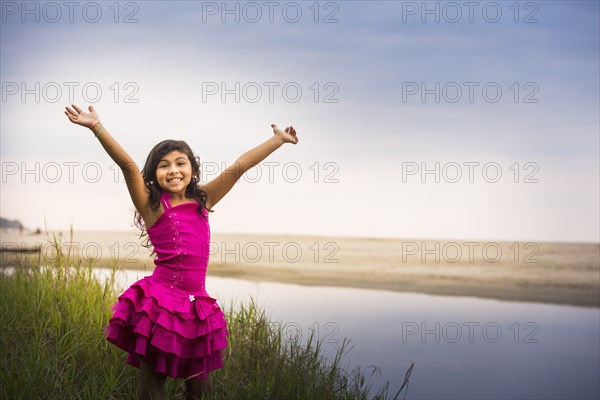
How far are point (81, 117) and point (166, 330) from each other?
3.80 feet

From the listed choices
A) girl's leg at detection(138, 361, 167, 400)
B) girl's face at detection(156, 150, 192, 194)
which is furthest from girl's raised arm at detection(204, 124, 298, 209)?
girl's leg at detection(138, 361, 167, 400)

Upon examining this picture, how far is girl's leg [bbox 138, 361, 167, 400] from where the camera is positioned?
3424mm

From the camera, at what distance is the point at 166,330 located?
3.30m

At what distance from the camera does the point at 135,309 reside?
3.34 meters

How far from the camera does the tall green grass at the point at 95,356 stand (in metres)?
3.83

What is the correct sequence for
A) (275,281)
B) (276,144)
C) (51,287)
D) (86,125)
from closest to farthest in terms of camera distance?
(86,125), (276,144), (51,287), (275,281)

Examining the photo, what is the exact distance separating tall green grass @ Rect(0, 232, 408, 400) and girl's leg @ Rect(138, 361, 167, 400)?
0.43m

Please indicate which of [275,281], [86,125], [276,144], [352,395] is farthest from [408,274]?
[86,125]

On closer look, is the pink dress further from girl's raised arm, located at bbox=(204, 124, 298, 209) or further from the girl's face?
girl's raised arm, located at bbox=(204, 124, 298, 209)

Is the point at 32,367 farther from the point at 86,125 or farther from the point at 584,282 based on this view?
the point at 584,282

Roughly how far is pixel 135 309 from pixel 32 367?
3.10ft

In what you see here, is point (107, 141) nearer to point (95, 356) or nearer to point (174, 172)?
point (174, 172)

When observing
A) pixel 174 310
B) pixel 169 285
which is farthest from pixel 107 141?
pixel 174 310

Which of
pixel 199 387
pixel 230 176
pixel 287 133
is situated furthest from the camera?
pixel 287 133
